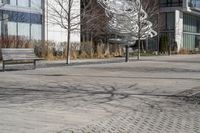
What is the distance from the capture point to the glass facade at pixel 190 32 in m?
78.7

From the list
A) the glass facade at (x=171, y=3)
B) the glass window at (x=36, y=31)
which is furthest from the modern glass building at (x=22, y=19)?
the glass facade at (x=171, y=3)

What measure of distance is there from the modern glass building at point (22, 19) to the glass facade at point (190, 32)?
41408mm

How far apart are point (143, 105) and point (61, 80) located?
20.4ft

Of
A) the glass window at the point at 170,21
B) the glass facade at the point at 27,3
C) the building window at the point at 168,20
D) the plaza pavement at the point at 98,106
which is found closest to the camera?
the plaza pavement at the point at 98,106

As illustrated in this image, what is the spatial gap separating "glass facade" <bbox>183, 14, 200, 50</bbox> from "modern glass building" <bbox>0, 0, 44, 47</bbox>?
41.4 m

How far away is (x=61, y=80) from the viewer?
55.6 ft

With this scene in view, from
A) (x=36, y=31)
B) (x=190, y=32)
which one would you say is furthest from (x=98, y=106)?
(x=190, y=32)

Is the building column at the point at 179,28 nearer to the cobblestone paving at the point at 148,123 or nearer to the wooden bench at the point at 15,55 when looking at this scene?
the wooden bench at the point at 15,55

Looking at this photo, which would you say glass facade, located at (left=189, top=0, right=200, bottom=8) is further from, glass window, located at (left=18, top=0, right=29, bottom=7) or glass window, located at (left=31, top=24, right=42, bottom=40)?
glass window, located at (left=18, top=0, right=29, bottom=7)

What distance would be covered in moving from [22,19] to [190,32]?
156 feet

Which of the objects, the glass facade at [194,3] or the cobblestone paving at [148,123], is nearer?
the cobblestone paving at [148,123]

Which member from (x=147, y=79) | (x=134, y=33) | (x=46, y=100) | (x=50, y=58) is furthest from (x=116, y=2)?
(x=46, y=100)

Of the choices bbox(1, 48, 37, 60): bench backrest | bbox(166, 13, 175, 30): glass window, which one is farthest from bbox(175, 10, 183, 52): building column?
bbox(1, 48, 37, 60): bench backrest

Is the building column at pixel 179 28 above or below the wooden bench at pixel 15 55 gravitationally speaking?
above
